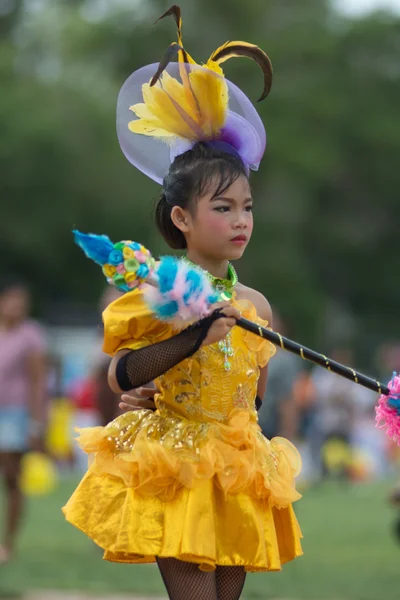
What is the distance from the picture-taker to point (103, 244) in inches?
170

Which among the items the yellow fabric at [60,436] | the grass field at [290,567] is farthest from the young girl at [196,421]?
the yellow fabric at [60,436]

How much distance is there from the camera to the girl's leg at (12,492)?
1059cm

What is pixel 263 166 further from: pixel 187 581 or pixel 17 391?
pixel 187 581

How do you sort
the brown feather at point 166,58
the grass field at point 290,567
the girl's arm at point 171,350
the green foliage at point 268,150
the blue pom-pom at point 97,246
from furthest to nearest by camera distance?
1. the green foliage at point 268,150
2. the grass field at point 290,567
3. the brown feather at point 166,58
4. the girl's arm at point 171,350
5. the blue pom-pom at point 97,246

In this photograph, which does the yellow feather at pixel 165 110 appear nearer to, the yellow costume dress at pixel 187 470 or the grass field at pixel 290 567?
the yellow costume dress at pixel 187 470

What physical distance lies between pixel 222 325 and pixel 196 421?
18.9 inches

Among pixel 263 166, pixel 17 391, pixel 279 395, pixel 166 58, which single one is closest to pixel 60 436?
pixel 17 391

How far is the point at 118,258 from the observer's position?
431cm

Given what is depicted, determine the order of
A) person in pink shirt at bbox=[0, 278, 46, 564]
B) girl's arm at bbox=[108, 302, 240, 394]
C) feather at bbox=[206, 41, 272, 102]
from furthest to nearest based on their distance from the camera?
person in pink shirt at bbox=[0, 278, 46, 564]
feather at bbox=[206, 41, 272, 102]
girl's arm at bbox=[108, 302, 240, 394]

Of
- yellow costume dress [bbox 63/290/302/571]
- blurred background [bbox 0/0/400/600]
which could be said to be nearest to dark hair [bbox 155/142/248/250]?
yellow costume dress [bbox 63/290/302/571]

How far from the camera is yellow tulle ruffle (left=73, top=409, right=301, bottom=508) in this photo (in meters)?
4.59

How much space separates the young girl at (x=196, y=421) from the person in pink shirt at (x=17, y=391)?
572cm

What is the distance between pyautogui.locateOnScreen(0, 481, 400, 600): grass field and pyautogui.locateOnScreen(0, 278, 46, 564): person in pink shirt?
1.89 ft

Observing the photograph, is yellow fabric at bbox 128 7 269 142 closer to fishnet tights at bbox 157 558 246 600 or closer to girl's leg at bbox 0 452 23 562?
fishnet tights at bbox 157 558 246 600
